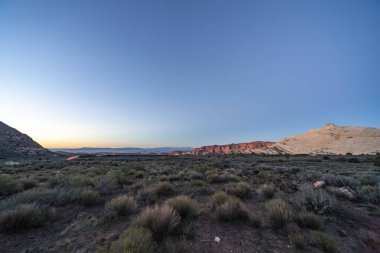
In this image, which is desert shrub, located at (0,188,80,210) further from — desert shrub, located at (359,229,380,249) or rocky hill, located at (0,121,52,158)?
rocky hill, located at (0,121,52,158)

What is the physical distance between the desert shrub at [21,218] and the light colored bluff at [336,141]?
275 feet

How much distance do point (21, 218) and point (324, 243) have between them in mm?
6962

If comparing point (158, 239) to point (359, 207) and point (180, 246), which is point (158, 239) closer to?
point (180, 246)

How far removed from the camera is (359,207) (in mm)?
5785

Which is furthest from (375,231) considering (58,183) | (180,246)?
(58,183)

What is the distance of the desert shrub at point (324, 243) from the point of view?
129 inches

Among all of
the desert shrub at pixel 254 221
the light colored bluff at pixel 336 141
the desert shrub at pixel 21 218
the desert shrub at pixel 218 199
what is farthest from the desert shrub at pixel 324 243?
the light colored bluff at pixel 336 141

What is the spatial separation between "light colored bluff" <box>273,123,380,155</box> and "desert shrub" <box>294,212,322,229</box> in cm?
7854

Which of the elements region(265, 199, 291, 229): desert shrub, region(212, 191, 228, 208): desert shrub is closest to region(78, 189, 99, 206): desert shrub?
region(212, 191, 228, 208): desert shrub

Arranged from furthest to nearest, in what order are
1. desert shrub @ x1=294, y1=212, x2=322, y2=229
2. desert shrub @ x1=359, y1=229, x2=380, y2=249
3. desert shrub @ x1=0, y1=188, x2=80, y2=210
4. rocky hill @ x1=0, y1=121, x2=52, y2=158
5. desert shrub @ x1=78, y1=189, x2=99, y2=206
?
1. rocky hill @ x1=0, y1=121, x2=52, y2=158
2. desert shrub @ x1=78, y1=189, x2=99, y2=206
3. desert shrub @ x1=0, y1=188, x2=80, y2=210
4. desert shrub @ x1=294, y1=212, x2=322, y2=229
5. desert shrub @ x1=359, y1=229, x2=380, y2=249

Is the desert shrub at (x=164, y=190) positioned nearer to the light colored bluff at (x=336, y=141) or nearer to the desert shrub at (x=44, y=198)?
the desert shrub at (x=44, y=198)

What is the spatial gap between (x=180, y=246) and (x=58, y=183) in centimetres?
826

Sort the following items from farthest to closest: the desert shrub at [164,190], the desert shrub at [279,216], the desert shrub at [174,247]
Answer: the desert shrub at [164,190], the desert shrub at [279,216], the desert shrub at [174,247]

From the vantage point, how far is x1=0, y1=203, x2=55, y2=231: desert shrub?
401cm
